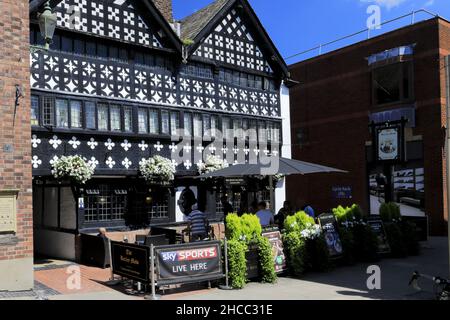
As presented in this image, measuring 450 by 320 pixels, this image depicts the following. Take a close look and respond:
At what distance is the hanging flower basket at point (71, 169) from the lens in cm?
1306

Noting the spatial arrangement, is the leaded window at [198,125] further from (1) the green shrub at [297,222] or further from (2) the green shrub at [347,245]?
(2) the green shrub at [347,245]

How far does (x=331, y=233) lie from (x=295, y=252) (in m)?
1.70

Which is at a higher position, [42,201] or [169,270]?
[42,201]

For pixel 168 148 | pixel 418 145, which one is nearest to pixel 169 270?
pixel 168 148

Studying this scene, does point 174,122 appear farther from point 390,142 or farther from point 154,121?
point 390,142

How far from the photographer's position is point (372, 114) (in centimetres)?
2409

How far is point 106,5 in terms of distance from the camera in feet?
47.7

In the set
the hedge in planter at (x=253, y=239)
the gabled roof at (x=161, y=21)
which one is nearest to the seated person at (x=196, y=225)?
the hedge in planter at (x=253, y=239)

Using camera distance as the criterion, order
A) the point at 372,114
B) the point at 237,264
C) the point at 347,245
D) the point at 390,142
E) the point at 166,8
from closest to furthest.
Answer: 1. the point at 237,264
2. the point at 347,245
3. the point at 390,142
4. the point at 166,8
5. the point at 372,114

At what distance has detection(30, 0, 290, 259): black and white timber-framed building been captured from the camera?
13570mm

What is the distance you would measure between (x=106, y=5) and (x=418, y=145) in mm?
15114

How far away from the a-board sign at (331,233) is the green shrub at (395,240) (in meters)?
2.15

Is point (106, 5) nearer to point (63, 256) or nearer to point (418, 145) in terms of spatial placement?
point (63, 256)

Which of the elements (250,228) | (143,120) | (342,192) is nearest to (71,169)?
(143,120)
